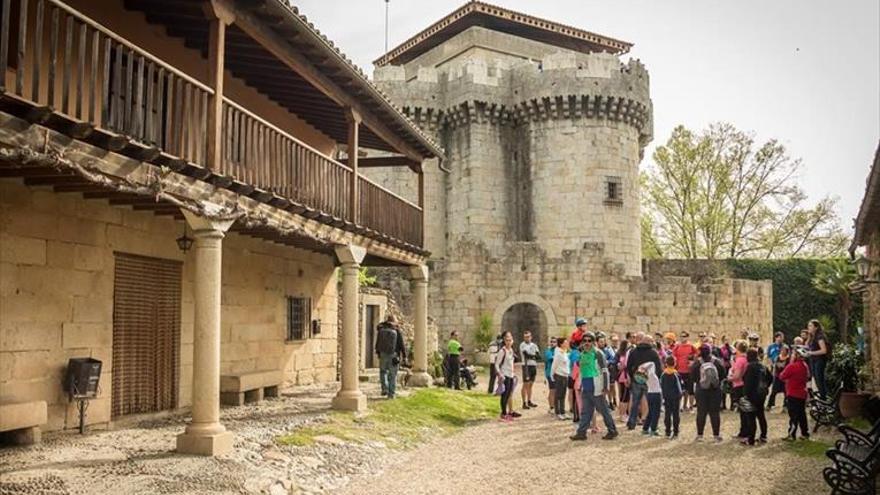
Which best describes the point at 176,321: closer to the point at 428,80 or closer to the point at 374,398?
the point at 374,398

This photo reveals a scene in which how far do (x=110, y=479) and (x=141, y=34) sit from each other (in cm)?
613

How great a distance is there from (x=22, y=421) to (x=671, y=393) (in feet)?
30.4

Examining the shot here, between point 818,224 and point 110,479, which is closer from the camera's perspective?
point 110,479

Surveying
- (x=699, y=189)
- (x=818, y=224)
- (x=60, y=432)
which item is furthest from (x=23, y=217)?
(x=818, y=224)

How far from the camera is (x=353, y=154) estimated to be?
42.9 ft

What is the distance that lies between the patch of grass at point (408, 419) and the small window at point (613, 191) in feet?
48.0

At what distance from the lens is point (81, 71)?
6449mm

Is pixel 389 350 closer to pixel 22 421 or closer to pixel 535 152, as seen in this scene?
pixel 22 421

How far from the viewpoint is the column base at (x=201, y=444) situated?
8.10 meters

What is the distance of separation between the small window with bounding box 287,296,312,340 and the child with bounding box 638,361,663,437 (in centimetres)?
672

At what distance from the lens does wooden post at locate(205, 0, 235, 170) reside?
27.9 feet

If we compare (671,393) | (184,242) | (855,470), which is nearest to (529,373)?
(671,393)

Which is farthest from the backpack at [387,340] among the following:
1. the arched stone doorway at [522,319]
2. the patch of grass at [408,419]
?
the arched stone doorway at [522,319]

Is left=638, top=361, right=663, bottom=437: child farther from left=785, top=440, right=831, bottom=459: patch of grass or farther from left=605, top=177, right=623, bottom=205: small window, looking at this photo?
left=605, top=177, right=623, bottom=205: small window
